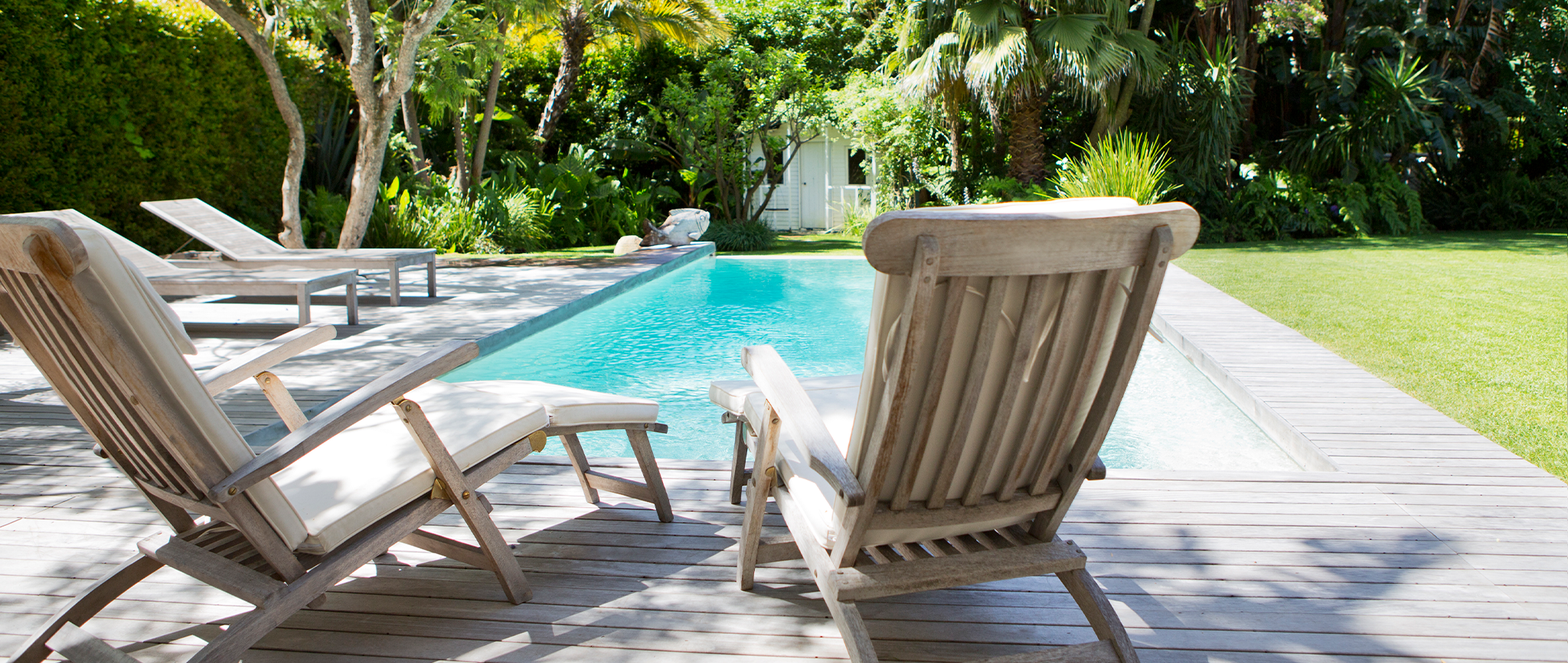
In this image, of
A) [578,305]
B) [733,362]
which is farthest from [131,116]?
[733,362]

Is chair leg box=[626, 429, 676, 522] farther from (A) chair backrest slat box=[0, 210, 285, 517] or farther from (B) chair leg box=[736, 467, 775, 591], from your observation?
(A) chair backrest slat box=[0, 210, 285, 517]

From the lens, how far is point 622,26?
13297 mm

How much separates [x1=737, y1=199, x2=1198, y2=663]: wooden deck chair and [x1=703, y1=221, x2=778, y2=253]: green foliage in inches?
466

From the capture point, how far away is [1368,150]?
14.3m

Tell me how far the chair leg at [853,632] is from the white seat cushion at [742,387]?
31.1 inches

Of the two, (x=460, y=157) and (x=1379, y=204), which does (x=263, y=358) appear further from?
(x=1379, y=204)

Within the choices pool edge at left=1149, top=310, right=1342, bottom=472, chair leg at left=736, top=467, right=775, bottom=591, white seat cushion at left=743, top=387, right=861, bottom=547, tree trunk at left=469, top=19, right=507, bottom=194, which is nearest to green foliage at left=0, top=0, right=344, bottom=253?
tree trunk at left=469, top=19, right=507, bottom=194

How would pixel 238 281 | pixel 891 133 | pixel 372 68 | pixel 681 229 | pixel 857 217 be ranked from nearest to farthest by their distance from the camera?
pixel 238 281 → pixel 372 68 → pixel 681 229 → pixel 891 133 → pixel 857 217

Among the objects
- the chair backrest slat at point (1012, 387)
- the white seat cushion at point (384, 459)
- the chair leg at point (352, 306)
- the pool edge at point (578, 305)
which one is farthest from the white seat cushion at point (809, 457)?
the chair leg at point (352, 306)

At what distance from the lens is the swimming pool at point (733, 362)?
426cm

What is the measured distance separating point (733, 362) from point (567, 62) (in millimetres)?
8855

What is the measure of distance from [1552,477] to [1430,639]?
1.59 metres

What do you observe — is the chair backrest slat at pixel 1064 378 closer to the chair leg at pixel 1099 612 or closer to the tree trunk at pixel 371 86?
the chair leg at pixel 1099 612

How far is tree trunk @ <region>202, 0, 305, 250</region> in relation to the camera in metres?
7.52
